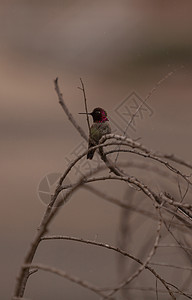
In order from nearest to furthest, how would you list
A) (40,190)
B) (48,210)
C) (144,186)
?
(144,186) < (48,210) < (40,190)

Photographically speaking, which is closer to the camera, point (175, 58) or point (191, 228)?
point (191, 228)

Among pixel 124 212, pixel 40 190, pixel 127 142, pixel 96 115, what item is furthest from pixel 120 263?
pixel 96 115

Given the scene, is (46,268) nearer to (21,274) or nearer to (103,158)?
(21,274)

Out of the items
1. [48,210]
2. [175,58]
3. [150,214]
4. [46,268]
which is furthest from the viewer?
[175,58]

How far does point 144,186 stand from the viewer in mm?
799

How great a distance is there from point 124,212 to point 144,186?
0.17 ft

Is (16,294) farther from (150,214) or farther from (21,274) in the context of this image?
(150,214)

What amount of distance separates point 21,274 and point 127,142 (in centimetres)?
24

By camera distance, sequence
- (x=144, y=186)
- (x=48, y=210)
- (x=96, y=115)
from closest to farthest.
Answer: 1. (x=144, y=186)
2. (x=48, y=210)
3. (x=96, y=115)

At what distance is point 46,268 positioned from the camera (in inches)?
23.0

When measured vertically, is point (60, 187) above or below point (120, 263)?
above

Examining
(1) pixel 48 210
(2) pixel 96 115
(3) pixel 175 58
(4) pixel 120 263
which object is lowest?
(4) pixel 120 263

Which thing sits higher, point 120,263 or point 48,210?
point 48,210

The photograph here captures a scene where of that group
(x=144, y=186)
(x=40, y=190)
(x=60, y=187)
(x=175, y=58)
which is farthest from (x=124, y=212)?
(x=175, y=58)
